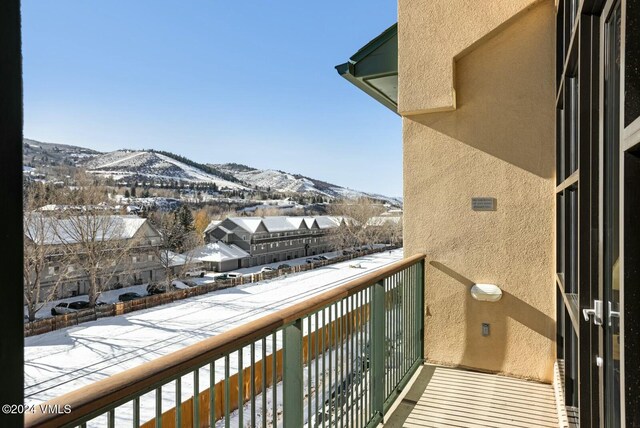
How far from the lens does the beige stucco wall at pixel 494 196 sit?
2.96 m

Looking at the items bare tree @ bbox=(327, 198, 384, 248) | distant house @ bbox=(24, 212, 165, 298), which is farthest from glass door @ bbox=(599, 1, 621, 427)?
bare tree @ bbox=(327, 198, 384, 248)

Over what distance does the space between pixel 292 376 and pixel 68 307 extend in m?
17.7

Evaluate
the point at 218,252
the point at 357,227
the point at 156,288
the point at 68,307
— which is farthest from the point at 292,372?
the point at 357,227

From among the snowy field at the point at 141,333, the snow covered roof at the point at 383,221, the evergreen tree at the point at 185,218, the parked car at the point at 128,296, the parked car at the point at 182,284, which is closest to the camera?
the snowy field at the point at 141,333

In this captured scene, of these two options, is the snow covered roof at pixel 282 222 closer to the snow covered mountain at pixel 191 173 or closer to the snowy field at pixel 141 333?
the snow covered mountain at pixel 191 173

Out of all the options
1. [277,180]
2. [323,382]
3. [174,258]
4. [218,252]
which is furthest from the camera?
[277,180]

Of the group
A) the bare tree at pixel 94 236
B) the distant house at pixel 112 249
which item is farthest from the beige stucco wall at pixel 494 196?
the bare tree at pixel 94 236

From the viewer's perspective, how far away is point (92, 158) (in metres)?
22.9

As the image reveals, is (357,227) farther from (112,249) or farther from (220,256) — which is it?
(112,249)

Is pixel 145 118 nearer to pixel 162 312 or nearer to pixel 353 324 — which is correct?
pixel 162 312

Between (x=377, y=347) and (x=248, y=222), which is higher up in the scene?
(x=248, y=222)

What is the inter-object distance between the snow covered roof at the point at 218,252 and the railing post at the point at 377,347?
2281cm

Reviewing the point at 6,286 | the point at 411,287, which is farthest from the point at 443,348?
the point at 6,286

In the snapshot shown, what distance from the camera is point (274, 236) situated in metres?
30.5
